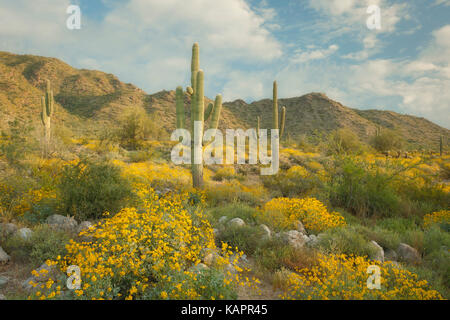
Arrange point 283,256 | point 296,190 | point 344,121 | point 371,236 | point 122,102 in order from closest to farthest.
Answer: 1. point 283,256
2. point 371,236
3. point 296,190
4. point 122,102
5. point 344,121

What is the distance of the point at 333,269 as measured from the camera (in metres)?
3.33

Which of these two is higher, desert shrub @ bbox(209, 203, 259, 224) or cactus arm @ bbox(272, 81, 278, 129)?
cactus arm @ bbox(272, 81, 278, 129)

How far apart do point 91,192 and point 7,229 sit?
4.86 feet

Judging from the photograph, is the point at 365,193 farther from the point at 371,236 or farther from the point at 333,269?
the point at 333,269

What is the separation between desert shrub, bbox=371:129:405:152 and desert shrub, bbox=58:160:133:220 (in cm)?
2324

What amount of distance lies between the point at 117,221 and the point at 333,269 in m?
3.14

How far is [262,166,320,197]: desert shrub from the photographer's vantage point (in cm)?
927

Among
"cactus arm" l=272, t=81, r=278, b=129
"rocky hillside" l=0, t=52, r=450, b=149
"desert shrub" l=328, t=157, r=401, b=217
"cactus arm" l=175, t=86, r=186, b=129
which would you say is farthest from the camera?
"rocky hillside" l=0, t=52, r=450, b=149

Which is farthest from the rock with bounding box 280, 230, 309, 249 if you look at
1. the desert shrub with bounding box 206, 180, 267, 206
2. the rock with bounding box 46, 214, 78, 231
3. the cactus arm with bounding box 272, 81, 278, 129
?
the cactus arm with bounding box 272, 81, 278, 129

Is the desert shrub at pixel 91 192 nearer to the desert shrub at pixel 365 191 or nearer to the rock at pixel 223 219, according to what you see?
the rock at pixel 223 219

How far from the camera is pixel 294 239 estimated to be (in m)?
4.54

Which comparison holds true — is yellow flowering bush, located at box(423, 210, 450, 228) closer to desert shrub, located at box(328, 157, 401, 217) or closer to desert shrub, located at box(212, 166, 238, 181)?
desert shrub, located at box(328, 157, 401, 217)

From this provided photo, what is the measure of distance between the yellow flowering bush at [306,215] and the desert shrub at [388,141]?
1971 centimetres
